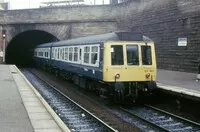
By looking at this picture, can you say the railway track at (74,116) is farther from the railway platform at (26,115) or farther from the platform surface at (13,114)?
the platform surface at (13,114)

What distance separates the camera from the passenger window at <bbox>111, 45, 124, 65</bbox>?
1438cm

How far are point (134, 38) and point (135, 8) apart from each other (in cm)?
1467

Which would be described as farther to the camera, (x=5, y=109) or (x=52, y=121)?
(x=5, y=109)

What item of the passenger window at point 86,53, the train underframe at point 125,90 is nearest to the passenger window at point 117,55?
the train underframe at point 125,90

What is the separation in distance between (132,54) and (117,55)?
23.5 inches

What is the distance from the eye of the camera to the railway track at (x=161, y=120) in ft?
35.8

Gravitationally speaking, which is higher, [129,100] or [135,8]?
[135,8]

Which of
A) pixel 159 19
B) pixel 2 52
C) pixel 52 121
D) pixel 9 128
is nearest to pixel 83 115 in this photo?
pixel 52 121

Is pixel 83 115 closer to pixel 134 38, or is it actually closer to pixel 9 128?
pixel 134 38

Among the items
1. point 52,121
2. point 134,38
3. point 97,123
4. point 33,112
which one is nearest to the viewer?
point 52,121

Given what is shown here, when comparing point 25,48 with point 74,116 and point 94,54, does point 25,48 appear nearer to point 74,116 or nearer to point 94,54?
point 94,54

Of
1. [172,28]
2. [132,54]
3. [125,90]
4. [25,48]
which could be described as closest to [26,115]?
[125,90]

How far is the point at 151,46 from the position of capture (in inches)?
594

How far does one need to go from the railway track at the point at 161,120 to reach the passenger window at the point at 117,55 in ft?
5.60
